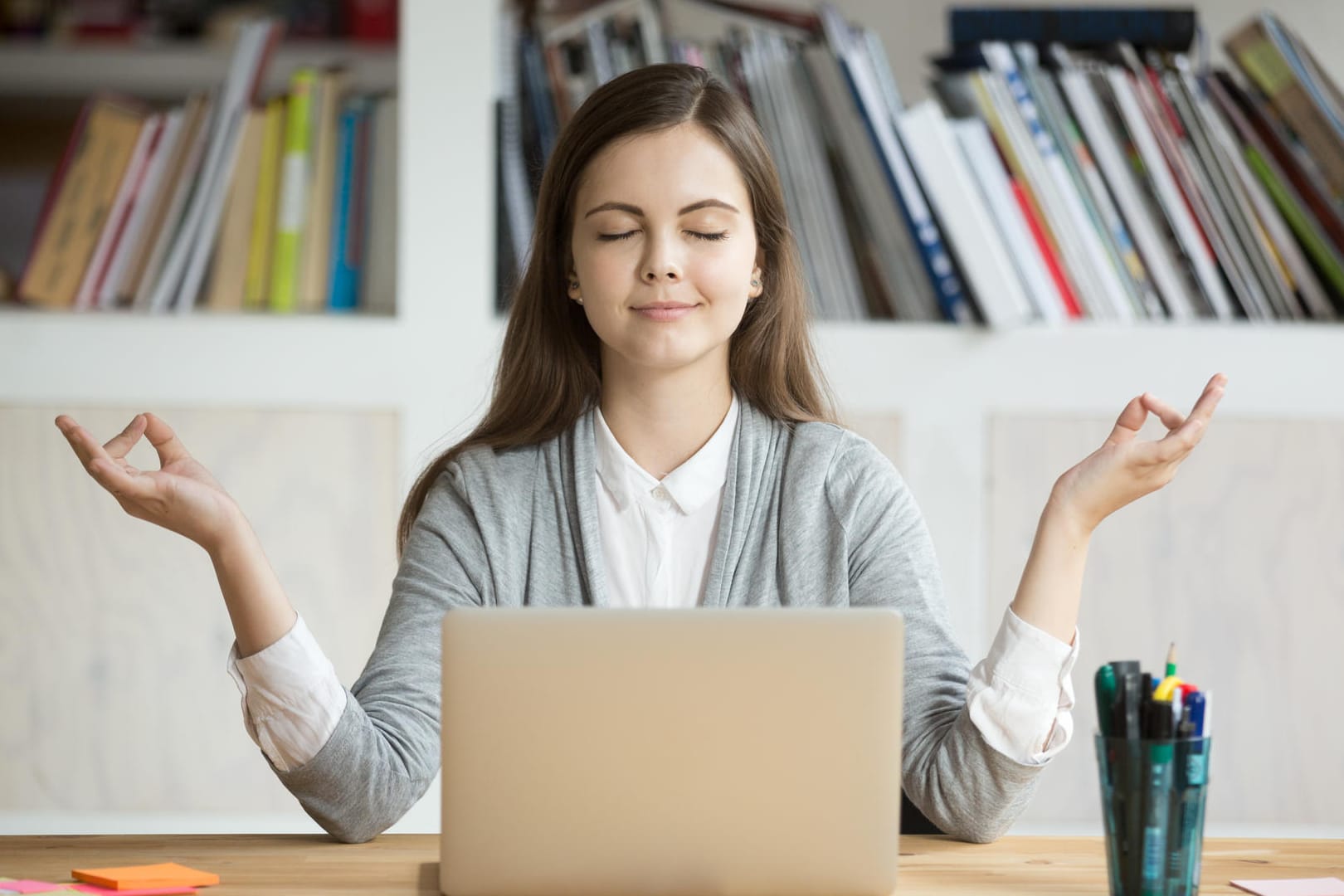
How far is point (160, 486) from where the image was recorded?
1.13 metres

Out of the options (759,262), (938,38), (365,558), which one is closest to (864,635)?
(759,262)

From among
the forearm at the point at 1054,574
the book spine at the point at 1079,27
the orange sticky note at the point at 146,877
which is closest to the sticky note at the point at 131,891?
the orange sticky note at the point at 146,877

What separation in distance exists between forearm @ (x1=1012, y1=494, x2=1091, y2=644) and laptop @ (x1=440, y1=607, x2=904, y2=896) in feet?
0.93

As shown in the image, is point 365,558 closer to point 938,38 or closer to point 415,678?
point 415,678

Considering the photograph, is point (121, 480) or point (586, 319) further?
point (586, 319)

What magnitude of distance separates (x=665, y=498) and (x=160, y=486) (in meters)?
0.56

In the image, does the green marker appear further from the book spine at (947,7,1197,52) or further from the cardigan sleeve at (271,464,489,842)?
the book spine at (947,7,1197,52)

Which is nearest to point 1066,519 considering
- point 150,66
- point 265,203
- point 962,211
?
point 962,211

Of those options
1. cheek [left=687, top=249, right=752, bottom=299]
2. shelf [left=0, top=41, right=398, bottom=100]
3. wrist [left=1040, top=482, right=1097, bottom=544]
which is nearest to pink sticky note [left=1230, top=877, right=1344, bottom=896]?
wrist [left=1040, top=482, right=1097, bottom=544]

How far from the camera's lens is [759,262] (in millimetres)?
1634

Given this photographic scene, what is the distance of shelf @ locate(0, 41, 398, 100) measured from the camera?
8.32 ft

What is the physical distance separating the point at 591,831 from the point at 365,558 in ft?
4.41

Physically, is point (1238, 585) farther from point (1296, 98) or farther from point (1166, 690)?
point (1166, 690)

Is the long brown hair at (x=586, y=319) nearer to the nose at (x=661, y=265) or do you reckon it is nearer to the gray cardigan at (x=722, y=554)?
the gray cardigan at (x=722, y=554)
